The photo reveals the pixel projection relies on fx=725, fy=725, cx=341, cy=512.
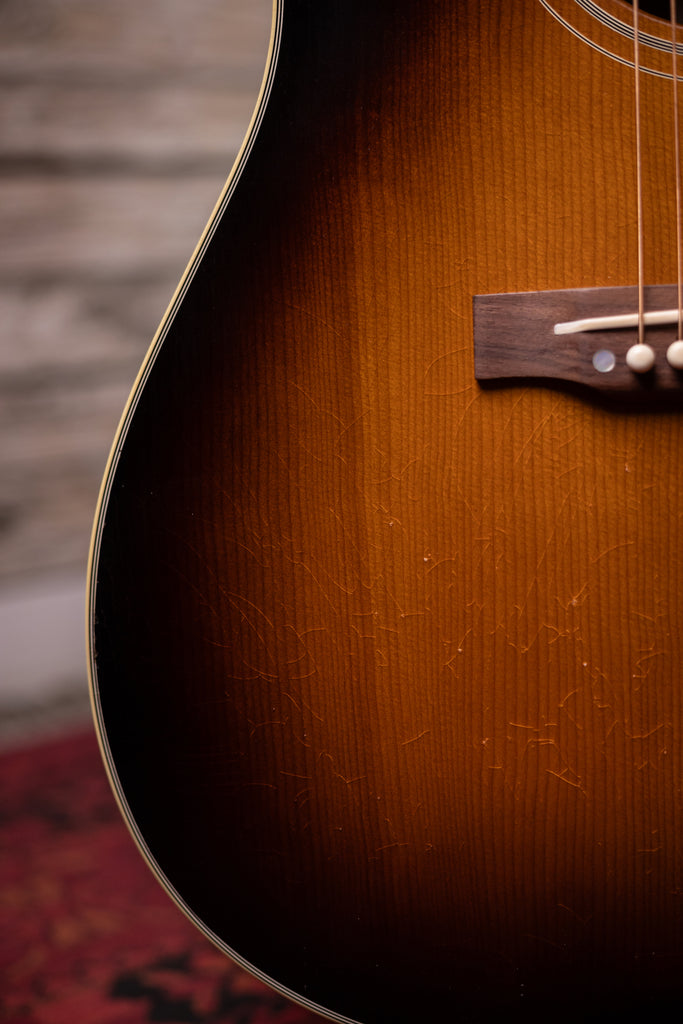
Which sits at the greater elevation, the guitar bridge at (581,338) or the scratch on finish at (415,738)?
the guitar bridge at (581,338)

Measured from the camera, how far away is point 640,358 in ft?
1.33

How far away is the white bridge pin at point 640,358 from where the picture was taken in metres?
0.41

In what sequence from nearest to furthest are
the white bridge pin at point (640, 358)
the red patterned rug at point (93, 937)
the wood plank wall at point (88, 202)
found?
the white bridge pin at point (640, 358), the red patterned rug at point (93, 937), the wood plank wall at point (88, 202)

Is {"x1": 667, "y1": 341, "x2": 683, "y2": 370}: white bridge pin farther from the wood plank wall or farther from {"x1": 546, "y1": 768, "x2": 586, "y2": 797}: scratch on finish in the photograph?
the wood plank wall

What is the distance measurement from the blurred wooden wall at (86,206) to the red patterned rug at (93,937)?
294mm

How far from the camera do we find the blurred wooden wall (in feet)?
3.44

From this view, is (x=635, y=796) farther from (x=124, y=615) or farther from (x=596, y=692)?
(x=124, y=615)

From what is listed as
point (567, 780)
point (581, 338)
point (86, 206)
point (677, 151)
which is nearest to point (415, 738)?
point (567, 780)

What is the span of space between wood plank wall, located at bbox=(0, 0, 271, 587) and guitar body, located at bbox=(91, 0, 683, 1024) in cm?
76

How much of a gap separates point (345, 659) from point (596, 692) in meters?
0.15

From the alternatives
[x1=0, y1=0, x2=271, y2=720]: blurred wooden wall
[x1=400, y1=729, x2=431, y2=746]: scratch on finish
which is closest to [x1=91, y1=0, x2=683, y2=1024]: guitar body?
[x1=400, y1=729, x2=431, y2=746]: scratch on finish

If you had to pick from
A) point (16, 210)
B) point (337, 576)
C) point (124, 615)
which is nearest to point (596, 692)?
point (337, 576)

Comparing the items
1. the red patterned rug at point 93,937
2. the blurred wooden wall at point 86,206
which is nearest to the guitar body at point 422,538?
the red patterned rug at point 93,937

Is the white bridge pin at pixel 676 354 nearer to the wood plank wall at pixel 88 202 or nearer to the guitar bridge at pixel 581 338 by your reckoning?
the guitar bridge at pixel 581 338
